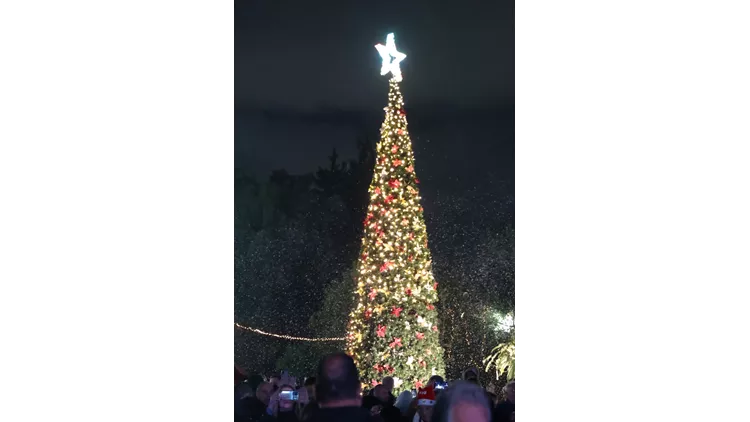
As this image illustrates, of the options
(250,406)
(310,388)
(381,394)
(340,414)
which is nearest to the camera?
(340,414)

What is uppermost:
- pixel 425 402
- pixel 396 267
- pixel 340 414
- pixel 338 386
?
pixel 396 267

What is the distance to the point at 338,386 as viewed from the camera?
9.89 ft

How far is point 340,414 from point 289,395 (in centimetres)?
142

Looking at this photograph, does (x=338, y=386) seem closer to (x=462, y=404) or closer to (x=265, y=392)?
(x=462, y=404)

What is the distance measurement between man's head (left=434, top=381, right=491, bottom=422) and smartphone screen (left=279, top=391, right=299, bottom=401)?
1940 mm

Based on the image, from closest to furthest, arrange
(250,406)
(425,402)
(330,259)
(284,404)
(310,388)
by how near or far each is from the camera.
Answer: (425,402) → (250,406) → (284,404) → (310,388) → (330,259)

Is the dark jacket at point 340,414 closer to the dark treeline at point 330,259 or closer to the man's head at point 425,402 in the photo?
the man's head at point 425,402

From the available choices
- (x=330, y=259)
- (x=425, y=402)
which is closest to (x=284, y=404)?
(x=425, y=402)
